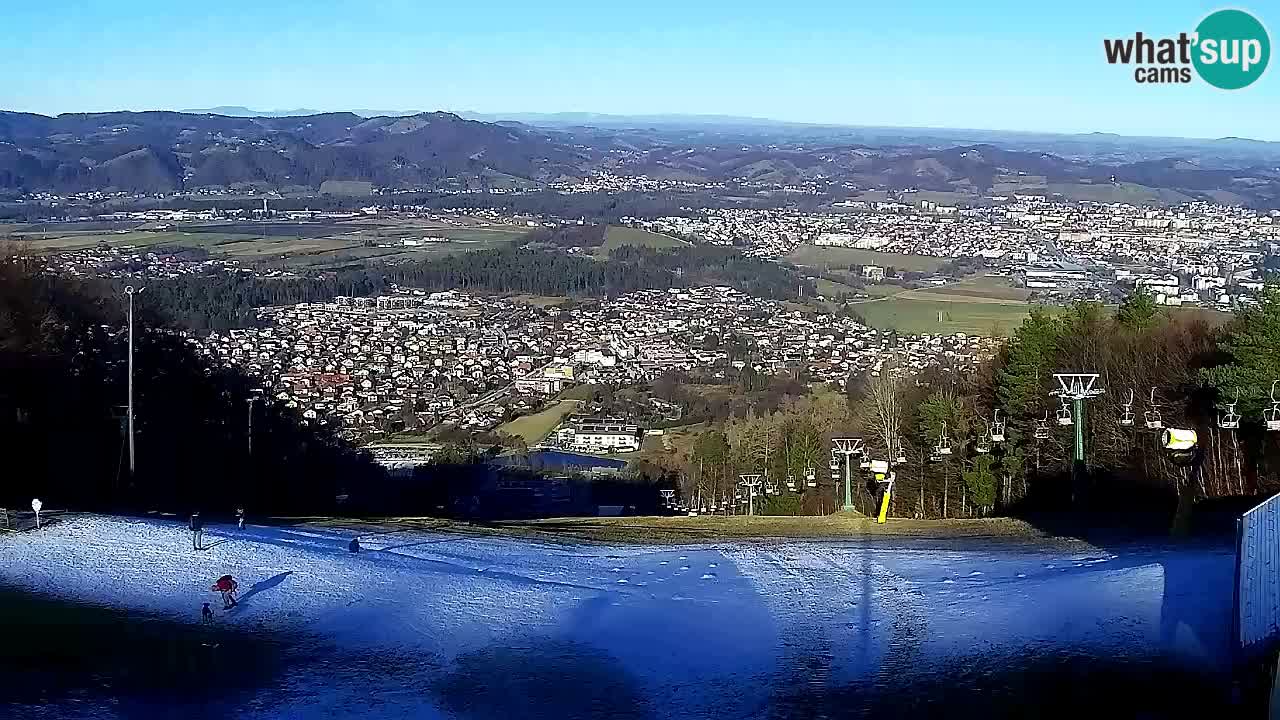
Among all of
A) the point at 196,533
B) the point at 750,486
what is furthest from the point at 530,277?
the point at 196,533

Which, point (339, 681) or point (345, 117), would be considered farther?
point (345, 117)

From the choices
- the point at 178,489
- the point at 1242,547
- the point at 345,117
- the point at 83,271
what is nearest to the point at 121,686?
the point at 1242,547

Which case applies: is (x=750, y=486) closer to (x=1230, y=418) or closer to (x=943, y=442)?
(x=943, y=442)

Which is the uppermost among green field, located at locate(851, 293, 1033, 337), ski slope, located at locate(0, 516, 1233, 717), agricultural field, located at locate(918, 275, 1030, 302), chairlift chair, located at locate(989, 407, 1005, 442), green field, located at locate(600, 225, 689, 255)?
green field, located at locate(600, 225, 689, 255)

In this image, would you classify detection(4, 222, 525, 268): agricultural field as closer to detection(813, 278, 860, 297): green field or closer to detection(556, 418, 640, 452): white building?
detection(813, 278, 860, 297): green field

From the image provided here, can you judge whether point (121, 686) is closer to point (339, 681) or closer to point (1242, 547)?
point (339, 681)

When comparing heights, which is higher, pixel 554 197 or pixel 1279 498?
pixel 554 197

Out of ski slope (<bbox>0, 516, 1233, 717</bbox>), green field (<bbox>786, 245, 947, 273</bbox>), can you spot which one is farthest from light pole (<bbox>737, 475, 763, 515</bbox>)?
green field (<bbox>786, 245, 947, 273</bbox>)
